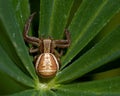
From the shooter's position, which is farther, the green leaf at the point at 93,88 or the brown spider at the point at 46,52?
the brown spider at the point at 46,52

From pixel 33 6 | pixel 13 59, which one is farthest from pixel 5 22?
pixel 33 6

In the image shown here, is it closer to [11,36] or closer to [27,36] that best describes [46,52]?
[27,36]

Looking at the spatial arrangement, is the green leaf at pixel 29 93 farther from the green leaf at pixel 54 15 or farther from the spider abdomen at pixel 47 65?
the green leaf at pixel 54 15

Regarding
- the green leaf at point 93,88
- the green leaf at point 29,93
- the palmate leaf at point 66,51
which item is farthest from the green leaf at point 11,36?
the green leaf at point 93,88

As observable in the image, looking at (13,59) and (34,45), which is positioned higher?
(13,59)

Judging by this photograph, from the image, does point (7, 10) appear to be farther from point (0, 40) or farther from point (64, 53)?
point (64, 53)

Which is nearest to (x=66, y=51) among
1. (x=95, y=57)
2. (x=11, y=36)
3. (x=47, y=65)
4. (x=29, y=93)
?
(x=47, y=65)

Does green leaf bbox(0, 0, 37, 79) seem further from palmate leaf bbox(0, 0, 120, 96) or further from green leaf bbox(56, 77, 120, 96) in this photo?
green leaf bbox(56, 77, 120, 96)
